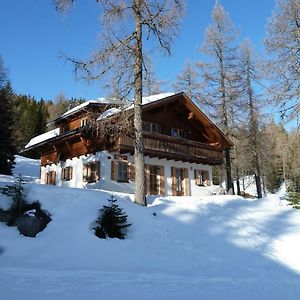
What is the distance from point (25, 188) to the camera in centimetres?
1238

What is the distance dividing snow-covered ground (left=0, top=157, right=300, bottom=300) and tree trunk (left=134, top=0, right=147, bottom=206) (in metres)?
0.89

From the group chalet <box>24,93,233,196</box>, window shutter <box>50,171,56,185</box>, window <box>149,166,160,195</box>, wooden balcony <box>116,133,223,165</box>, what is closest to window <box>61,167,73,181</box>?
chalet <box>24,93,233,196</box>

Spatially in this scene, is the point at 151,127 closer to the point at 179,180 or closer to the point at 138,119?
the point at 179,180

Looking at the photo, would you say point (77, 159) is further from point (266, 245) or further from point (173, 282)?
point (173, 282)

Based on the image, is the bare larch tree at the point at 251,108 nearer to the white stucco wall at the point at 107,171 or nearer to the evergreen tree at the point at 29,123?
the white stucco wall at the point at 107,171

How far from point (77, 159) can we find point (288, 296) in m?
18.7

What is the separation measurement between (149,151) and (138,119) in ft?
23.4

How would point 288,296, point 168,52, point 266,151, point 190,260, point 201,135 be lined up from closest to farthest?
point 288,296, point 190,260, point 168,52, point 201,135, point 266,151

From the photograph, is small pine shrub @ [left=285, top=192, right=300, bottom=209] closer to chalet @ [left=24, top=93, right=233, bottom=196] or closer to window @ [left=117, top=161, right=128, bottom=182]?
chalet @ [left=24, top=93, right=233, bottom=196]

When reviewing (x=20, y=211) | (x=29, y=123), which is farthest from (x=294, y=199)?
(x=29, y=123)

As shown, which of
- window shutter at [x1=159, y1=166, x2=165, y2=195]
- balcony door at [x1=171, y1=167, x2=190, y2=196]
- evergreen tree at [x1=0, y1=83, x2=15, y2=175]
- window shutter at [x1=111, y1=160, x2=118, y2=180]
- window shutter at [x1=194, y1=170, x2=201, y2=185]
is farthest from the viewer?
evergreen tree at [x1=0, y1=83, x2=15, y2=175]

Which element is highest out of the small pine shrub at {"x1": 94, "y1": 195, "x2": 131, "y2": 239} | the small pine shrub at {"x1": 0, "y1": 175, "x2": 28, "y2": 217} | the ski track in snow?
the small pine shrub at {"x1": 0, "y1": 175, "x2": 28, "y2": 217}

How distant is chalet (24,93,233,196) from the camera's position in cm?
2222

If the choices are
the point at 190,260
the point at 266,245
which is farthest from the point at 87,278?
the point at 266,245
